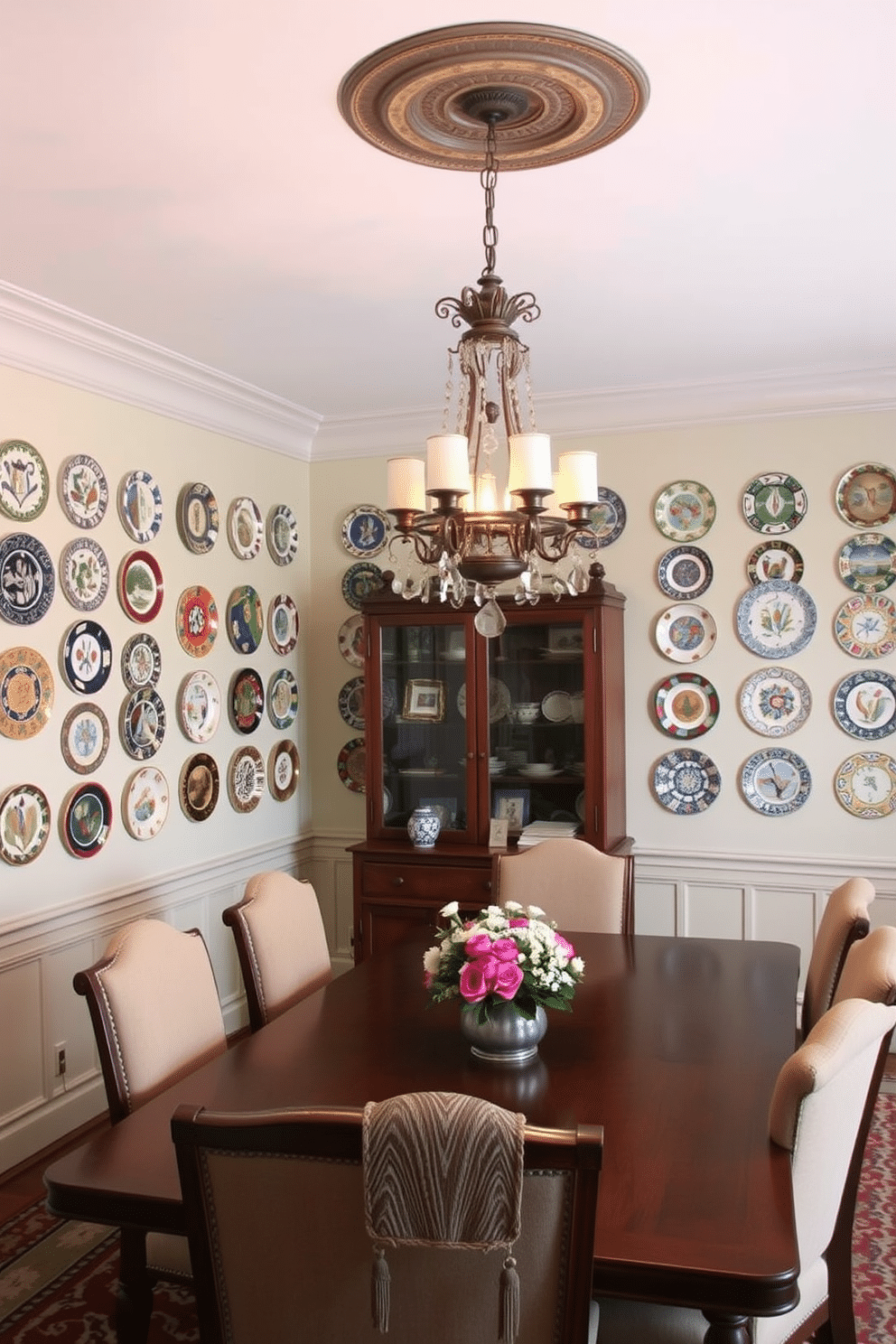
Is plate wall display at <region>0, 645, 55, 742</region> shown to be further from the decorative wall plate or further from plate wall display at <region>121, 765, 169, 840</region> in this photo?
plate wall display at <region>121, 765, 169, 840</region>

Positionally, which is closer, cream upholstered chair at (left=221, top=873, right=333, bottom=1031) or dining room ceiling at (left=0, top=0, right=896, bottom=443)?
dining room ceiling at (left=0, top=0, right=896, bottom=443)

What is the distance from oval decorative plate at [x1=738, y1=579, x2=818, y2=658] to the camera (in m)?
4.28

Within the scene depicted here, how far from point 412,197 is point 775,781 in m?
2.67

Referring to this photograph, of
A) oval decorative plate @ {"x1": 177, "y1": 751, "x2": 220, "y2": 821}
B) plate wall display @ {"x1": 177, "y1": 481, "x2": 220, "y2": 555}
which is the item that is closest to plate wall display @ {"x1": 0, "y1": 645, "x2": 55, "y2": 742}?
oval decorative plate @ {"x1": 177, "y1": 751, "x2": 220, "y2": 821}

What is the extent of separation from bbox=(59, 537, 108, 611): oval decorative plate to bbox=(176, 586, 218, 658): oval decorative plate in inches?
16.7

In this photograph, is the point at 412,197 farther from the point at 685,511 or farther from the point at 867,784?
the point at 867,784

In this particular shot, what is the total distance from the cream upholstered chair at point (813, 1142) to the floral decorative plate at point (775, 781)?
2393mm

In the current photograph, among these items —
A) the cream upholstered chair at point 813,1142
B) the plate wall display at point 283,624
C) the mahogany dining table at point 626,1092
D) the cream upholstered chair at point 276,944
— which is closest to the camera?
the mahogany dining table at point 626,1092

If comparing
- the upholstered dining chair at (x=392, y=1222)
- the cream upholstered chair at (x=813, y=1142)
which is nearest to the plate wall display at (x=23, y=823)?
the upholstered dining chair at (x=392, y=1222)

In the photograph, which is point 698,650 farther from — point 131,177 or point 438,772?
point 131,177

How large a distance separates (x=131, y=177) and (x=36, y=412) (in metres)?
1.16

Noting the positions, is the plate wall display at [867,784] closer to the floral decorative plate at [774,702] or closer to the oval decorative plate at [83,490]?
the floral decorative plate at [774,702]

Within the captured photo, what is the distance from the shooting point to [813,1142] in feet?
5.70

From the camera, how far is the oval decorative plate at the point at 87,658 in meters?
3.52
